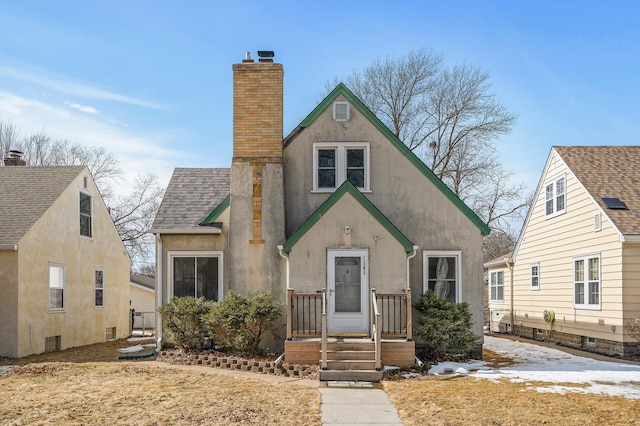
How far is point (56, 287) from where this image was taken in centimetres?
1700

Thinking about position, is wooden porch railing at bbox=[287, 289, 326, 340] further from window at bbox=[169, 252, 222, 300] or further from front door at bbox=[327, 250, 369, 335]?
window at bbox=[169, 252, 222, 300]

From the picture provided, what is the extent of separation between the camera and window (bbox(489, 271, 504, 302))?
23641mm

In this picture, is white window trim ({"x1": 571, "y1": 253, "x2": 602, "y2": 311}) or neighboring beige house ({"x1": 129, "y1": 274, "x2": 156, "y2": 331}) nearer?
white window trim ({"x1": 571, "y1": 253, "x2": 602, "y2": 311})

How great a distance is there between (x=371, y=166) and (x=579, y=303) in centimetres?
713

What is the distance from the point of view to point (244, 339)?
13.3m

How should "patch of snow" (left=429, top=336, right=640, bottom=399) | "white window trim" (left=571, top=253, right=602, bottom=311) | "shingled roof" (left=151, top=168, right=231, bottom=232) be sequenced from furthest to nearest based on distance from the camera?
"white window trim" (left=571, top=253, right=602, bottom=311)
"shingled roof" (left=151, top=168, right=231, bottom=232)
"patch of snow" (left=429, top=336, right=640, bottom=399)

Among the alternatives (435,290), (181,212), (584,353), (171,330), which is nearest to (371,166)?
(435,290)

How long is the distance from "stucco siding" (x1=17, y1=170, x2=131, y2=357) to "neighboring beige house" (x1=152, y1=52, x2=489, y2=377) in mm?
Result: 3545

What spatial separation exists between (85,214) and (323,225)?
9189 millimetres

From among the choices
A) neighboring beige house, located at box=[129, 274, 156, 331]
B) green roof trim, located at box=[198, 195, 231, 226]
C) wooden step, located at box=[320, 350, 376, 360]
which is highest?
green roof trim, located at box=[198, 195, 231, 226]

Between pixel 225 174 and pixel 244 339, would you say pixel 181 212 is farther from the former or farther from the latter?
pixel 244 339

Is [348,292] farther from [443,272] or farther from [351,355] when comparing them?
[443,272]

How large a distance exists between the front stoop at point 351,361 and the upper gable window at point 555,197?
8663mm

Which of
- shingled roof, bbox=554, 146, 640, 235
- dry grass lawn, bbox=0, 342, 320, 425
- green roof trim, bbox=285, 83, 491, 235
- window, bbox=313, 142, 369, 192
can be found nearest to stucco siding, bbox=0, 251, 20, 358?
dry grass lawn, bbox=0, 342, 320, 425
